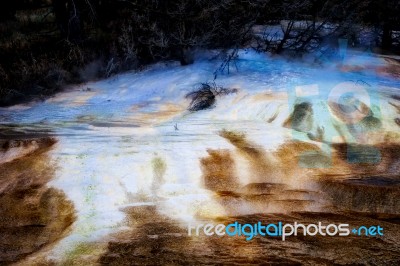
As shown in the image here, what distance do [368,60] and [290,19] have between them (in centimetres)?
189

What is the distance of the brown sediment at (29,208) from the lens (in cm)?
325

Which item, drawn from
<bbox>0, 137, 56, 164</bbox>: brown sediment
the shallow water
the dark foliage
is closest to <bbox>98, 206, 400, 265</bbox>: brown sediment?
the shallow water

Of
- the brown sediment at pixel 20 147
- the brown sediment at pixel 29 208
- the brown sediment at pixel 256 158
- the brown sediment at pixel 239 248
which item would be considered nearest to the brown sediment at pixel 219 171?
the brown sediment at pixel 256 158

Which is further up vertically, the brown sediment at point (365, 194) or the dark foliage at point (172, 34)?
the dark foliage at point (172, 34)

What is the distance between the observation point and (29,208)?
368 cm

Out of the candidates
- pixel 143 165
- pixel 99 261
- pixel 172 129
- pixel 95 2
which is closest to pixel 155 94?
pixel 172 129

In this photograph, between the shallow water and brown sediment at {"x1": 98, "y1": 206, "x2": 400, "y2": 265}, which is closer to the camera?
brown sediment at {"x1": 98, "y1": 206, "x2": 400, "y2": 265}

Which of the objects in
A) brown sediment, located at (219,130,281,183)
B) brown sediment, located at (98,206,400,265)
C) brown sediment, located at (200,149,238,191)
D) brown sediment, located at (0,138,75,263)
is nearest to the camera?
brown sediment, located at (98,206,400,265)

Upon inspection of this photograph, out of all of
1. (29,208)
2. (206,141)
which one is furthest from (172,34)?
(29,208)

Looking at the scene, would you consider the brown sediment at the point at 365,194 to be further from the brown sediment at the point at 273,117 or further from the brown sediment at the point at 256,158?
the brown sediment at the point at 273,117

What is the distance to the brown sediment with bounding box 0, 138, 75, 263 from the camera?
3.25 meters

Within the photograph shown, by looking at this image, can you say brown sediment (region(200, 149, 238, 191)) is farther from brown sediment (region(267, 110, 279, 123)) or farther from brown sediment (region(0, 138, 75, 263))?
brown sediment (region(0, 138, 75, 263))

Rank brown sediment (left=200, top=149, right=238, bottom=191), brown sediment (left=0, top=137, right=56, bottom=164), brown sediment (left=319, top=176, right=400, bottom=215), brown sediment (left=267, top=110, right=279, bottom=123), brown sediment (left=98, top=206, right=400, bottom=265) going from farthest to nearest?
1. brown sediment (left=267, top=110, right=279, bottom=123)
2. brown sediment (left=0, top=137, right=56, bottom=164)
3. brown sediment (left=200, top=149, right=238, bottom=191)
4. brown sediment (left=319, top=176, right=400, bottom=215)
5. brown sediment (left=98, top=206, right=400, bottom=265)

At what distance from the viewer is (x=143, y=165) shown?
435 centimetres
